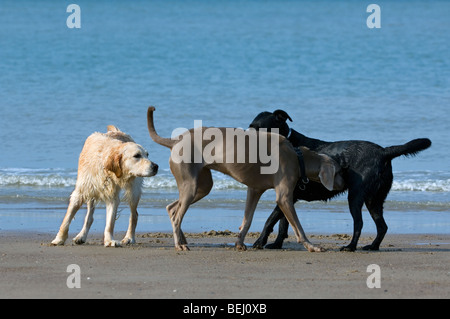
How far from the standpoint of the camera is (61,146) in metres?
18.5

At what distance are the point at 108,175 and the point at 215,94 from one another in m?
18.7

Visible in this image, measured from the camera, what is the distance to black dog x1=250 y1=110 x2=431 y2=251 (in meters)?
8.71

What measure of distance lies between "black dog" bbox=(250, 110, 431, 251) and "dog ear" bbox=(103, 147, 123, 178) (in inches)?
65.5

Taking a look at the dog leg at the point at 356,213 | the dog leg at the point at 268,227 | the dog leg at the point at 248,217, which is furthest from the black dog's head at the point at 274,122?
the dog leg at the point at 356,213

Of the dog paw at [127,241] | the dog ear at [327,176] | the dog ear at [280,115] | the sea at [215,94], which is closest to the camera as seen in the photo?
the dog ear at [327,176]

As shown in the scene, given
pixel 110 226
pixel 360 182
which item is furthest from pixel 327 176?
pixel 110 226

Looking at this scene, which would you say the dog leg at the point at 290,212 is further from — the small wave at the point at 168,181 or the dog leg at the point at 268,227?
the small wave at the point at 168,181

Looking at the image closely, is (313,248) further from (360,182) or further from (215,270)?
(215,270)

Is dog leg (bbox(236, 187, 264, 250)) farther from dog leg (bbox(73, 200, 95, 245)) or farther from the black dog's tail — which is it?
dog leg (bbox(73, 200, 95, 245))

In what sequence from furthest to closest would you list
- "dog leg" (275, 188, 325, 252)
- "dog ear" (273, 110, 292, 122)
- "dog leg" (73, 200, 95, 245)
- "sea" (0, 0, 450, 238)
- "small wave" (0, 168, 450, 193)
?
1. "small wave" (0, 168, 450, 193)
2. "sea" (0, 0, 450, 238)
3. "dog ear" (273, 110, 292, 122)
4. "dog leg" (73, 200, 95, 245)
5. "dog leg" (275, 188, 325, 252)

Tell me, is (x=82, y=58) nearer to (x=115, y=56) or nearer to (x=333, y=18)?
(x=115, y=56)

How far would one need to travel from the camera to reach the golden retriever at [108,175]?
27.9 feet

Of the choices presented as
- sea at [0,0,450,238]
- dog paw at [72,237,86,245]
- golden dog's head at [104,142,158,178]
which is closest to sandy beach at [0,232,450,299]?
dog paw at [72,237,86,245]

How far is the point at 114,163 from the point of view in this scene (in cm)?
850
